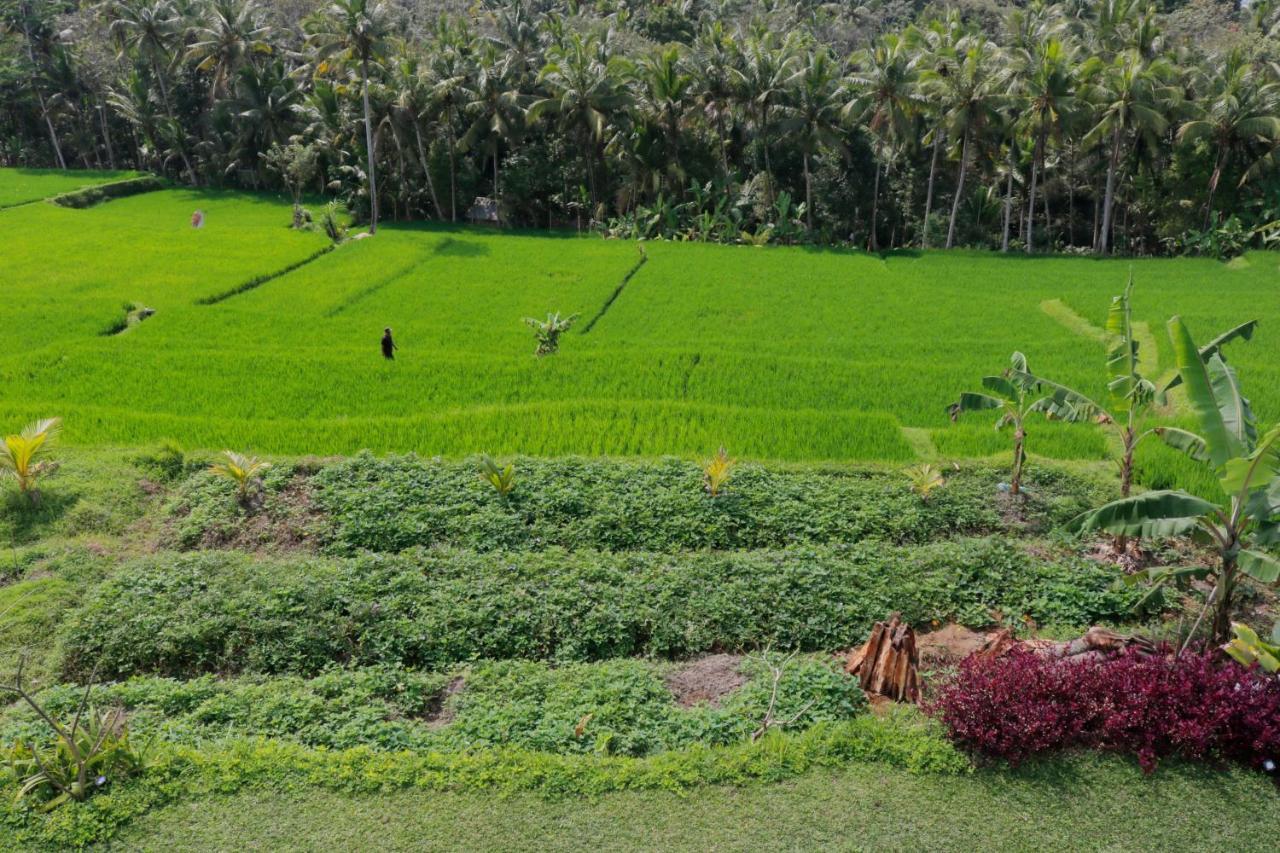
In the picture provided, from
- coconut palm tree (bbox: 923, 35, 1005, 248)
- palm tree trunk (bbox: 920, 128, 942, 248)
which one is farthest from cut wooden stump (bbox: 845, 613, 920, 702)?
palm tree trunk (bbox: 920, 128, 942, 248)

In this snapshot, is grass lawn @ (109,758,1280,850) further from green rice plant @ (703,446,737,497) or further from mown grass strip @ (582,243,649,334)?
mown grass strip @ (582,243,649,334)

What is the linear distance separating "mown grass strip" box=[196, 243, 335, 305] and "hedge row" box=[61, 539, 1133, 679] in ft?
43.1

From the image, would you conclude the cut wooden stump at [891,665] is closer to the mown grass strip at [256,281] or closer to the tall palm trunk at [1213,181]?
the mown grass strip at [256,281]

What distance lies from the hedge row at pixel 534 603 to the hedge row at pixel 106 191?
3101 centimetres

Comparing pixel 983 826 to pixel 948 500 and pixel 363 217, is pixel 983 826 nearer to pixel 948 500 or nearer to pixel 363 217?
pixel 948 500

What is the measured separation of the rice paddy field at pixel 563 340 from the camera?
13.3 metres

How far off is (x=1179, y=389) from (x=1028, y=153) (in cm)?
1739

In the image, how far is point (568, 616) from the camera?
8680 mm

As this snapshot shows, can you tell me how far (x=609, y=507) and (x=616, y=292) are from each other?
41.8 ft

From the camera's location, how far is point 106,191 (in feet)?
120

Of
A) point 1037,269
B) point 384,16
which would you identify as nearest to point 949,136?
point 1037,269

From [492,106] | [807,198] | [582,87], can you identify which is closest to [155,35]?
[492,106]

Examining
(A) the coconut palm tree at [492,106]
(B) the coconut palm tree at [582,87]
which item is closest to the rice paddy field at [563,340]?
(B) the coconut palm tree at [582,87]

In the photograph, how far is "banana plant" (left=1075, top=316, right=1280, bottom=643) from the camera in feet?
23.5
